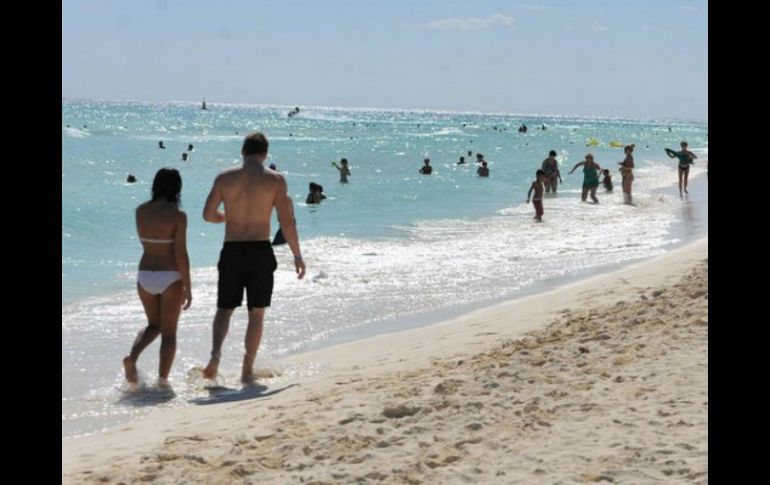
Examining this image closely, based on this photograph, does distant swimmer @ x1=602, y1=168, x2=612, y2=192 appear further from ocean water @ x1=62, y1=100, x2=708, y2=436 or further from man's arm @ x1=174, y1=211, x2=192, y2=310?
man's arm @ x1=174, y1=211, x2=192, y2=310

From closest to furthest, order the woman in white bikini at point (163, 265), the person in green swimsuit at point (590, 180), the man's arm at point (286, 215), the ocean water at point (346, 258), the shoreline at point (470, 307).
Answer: the woman in white bikini at point (163, 265), the man's arm at point (286, 215), the ocean water at point (346, 258), the shoreline at point (470, 307), the person in green swimsuit at point (590, 180)

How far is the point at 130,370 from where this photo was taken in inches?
249

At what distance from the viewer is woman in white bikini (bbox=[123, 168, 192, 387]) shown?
6285mm

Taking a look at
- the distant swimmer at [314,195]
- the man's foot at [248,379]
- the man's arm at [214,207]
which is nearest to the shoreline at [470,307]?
the man's foot at [248,379]

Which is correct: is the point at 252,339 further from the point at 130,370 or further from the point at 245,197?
the point at 245,197

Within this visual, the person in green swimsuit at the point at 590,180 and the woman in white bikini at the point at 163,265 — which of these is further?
the person in green swimsuit at the point at 590,180

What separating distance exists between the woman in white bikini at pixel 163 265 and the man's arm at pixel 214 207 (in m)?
0.17

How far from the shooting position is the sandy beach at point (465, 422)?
4.18 meters

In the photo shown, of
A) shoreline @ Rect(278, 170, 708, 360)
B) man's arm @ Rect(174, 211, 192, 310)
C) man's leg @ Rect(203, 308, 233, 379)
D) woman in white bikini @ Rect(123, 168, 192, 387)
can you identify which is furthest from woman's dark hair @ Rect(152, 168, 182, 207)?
shoreline @ Rect(278, 170, 708, 360)

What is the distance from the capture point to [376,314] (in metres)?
9.45

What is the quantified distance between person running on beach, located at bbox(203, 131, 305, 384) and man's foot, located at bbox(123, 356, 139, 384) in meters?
0.45

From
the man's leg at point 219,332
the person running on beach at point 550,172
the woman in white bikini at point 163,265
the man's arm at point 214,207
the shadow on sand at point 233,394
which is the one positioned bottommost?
the shadow on sand at point 233,394

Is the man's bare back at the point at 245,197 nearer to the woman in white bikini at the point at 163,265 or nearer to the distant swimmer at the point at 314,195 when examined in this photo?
the woman in white bikini at the point at 163,265
